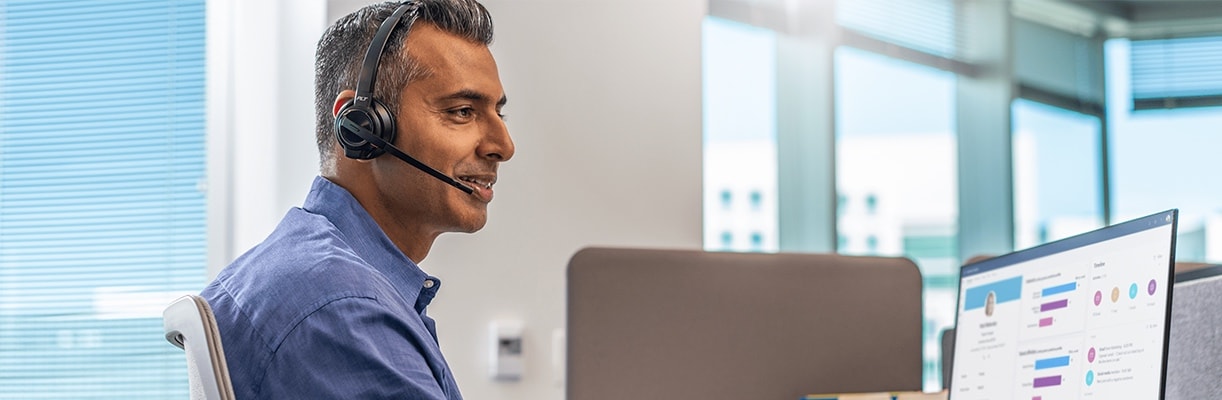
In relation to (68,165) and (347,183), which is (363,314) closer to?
(347,183)

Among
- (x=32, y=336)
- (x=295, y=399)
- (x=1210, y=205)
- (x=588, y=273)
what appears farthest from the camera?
(x=1210, y=205)

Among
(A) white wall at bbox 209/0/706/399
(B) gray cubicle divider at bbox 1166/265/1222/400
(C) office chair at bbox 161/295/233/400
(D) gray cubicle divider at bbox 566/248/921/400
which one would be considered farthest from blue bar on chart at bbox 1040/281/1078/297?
(A) white wall at bbox 209/0/706/399

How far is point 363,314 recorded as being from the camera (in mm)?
900

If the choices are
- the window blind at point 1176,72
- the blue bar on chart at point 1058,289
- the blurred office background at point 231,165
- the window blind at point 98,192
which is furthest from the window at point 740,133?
the blue bar on chart at point 1058,289

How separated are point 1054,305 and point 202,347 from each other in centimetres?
86

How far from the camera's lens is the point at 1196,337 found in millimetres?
1363

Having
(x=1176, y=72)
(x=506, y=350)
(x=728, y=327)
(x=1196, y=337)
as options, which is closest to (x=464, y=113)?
(x=728, y=327)

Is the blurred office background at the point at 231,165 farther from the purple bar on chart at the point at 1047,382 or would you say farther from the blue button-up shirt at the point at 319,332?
the blue button-up shirt at the point at 319,332

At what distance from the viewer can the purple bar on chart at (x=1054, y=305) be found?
1254 mm

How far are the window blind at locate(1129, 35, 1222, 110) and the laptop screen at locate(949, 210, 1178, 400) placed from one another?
11.5ft

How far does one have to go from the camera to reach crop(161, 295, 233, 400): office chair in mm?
781

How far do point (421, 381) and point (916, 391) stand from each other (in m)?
1.03

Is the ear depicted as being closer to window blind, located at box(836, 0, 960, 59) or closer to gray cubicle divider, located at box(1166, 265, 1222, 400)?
gray cubicle divider, located at box(1166, 265, 1222, 400)

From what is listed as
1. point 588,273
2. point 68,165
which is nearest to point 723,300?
point 588,273
